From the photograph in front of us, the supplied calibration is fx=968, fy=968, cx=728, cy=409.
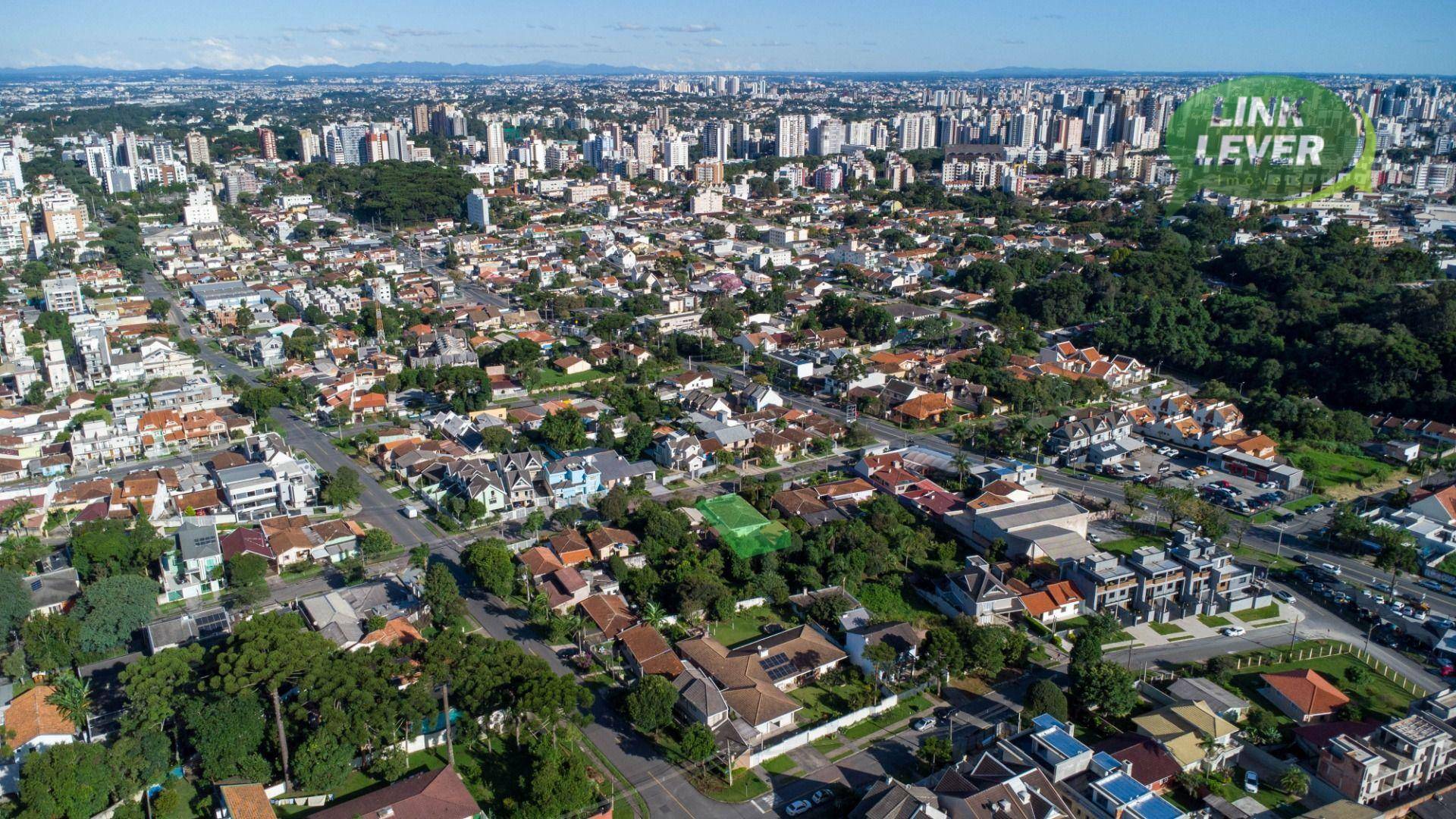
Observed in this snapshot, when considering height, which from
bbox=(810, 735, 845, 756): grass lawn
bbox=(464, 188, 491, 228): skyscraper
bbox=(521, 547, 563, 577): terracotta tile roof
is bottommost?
bbox=(810, 735, 845, 756): grass lawn

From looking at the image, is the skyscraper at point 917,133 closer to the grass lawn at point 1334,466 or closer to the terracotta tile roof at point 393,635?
the grass lawn at point 1334,466

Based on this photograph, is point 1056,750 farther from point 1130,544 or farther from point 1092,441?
point 1092,441

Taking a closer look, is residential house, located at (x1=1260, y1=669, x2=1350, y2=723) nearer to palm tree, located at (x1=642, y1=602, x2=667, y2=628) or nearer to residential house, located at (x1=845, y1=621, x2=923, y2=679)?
residential house, located at (x1=845, y1=621, x2=923, y2=679)

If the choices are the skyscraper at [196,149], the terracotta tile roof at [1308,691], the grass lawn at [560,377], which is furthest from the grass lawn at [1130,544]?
the skyscraper at [196,149]

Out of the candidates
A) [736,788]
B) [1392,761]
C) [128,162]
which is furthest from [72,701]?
[128,162]

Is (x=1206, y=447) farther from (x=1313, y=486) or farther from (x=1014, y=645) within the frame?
(x=1014, y=645)

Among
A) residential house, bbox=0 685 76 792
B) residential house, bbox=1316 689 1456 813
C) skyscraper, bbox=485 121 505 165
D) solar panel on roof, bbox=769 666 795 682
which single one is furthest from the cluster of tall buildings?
residential house, bbox=1316 689 1456 813
